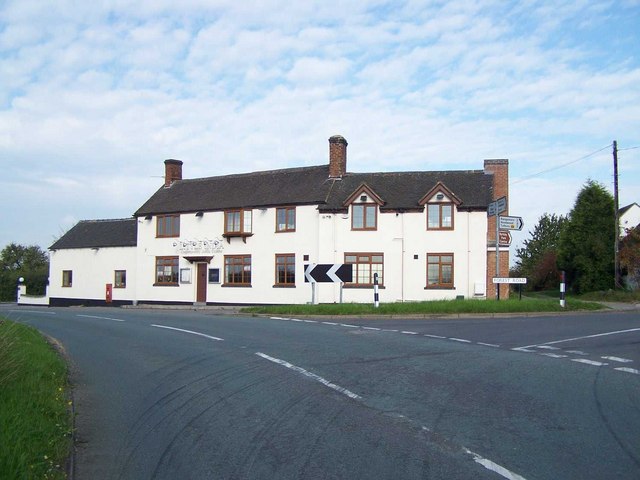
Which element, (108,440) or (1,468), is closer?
(1,468)

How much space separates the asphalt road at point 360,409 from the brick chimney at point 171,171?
1116 inches

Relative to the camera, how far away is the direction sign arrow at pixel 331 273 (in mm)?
23062

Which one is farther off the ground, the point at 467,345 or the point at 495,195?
the point at 495,195

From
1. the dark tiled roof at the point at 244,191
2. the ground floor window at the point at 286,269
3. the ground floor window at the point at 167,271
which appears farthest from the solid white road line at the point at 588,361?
the ground floor window at the point at 167,271

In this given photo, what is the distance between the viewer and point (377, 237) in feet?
Result: 104

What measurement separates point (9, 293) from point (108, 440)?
185 ft

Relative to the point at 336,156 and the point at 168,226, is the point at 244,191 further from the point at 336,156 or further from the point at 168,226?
the point at 336,156

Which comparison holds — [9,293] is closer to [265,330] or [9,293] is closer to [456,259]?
[456,259]

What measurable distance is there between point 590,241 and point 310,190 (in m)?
17.8

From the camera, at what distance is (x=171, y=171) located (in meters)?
40.9

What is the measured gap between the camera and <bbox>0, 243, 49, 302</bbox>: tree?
5225 centimetres

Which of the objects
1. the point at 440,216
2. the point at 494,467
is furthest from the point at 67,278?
the point at 494,467

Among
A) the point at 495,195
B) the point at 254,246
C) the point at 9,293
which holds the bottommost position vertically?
the point at 9,293

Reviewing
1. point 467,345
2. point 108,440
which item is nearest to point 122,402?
point 108,440
